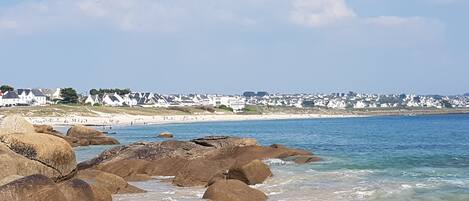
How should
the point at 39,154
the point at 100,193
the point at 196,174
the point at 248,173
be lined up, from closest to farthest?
the point at 100,193 < the point at 39,154 < the point at 248,173 < the point at 196,174

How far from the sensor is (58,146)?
19281 mm

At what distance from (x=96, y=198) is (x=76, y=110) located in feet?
354

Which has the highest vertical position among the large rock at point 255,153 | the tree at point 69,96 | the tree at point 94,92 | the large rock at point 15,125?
the tree at point 94,92

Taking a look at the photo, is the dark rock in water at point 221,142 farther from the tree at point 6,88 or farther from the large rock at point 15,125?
the tree at point 6,88

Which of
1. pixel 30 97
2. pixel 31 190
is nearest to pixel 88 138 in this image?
pixel 31 190

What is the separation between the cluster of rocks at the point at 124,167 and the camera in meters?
14.6

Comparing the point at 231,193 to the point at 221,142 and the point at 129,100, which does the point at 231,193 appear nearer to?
the point at 221,142

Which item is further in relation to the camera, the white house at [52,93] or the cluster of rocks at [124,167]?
the white house at [52,93]

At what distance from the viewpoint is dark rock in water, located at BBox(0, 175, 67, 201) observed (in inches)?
509

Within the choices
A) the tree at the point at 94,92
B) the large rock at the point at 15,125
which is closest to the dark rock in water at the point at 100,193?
the large rock at the point at 15,125

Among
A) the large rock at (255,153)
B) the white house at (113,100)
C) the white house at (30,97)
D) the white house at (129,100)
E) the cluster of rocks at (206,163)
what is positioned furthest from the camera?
the white house at (129,100)

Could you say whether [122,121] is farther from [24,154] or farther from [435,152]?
[24,154]

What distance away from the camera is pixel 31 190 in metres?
13.1

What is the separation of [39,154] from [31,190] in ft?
18.9
